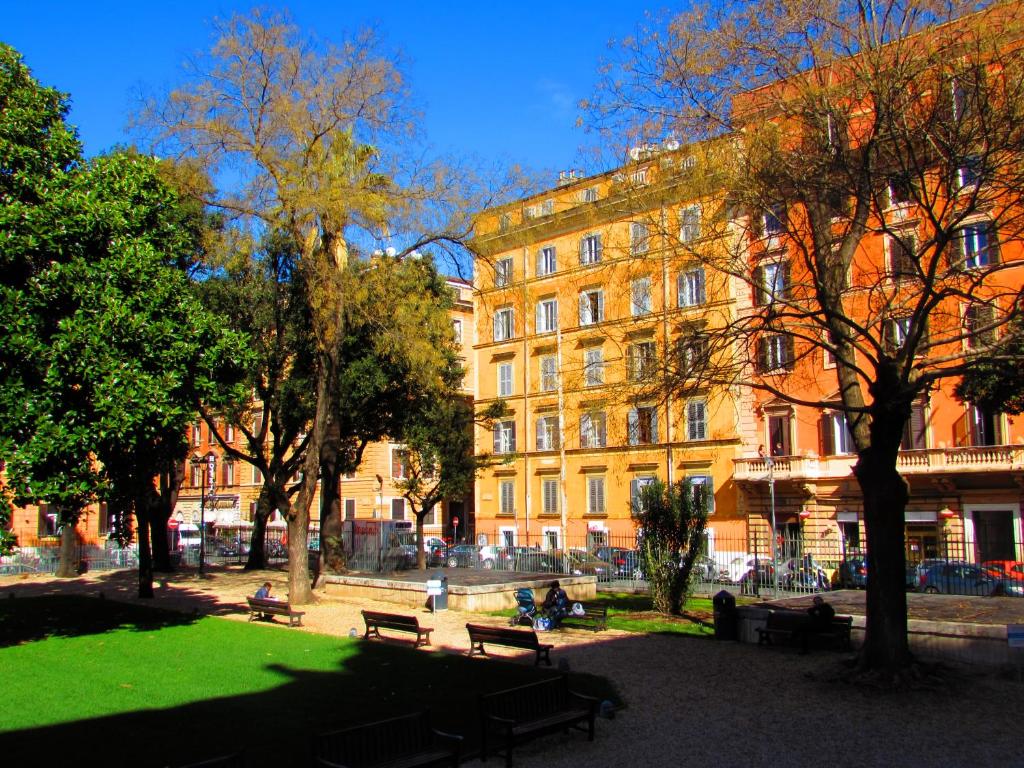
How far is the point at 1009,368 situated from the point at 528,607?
975 cm

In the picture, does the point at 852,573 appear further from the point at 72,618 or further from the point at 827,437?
the point at 72,618

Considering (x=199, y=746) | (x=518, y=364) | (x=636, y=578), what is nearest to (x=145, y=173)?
(x=199, y=746)

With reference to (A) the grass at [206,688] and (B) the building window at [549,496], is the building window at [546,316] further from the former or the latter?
(A) the grass at [206,688]

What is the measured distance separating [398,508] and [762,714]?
46.1 metres

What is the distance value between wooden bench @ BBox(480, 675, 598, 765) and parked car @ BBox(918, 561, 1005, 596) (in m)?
12.4

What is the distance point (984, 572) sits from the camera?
61.2ft

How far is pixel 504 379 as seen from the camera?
47.0 metres

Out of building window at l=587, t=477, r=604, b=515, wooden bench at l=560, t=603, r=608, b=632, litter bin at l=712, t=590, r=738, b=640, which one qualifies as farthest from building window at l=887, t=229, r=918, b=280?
building window at l=587, t=477, r=604, b=515

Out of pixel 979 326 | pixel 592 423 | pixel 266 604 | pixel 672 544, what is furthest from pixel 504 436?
pixel 979 326

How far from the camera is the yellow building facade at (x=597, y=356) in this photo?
13836 mm

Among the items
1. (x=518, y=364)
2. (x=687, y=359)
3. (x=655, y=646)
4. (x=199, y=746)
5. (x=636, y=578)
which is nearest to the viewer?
(x=199, y=746)

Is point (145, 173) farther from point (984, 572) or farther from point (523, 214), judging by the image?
point (984, 572)

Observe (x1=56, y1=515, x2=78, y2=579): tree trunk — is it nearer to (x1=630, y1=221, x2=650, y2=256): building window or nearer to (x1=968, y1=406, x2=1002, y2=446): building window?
(x1=630, y1=221, x2=650, y2=256): building window

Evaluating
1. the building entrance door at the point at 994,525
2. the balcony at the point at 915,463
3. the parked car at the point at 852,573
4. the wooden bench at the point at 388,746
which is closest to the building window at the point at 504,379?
the balcony at the point at 915,463
